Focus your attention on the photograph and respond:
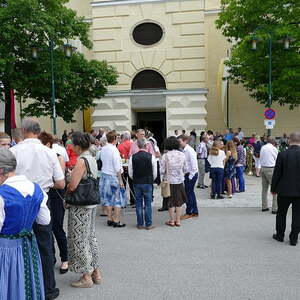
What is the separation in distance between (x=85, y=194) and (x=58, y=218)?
34.7 inches

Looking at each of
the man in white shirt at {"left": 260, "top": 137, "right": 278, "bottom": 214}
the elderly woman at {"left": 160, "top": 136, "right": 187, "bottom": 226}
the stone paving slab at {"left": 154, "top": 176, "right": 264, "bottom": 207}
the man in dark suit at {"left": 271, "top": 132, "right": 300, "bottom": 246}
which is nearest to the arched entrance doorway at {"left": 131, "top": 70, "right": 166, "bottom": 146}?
the stone paving slab at {"left": 154, "top": 176, "right": 264, "bottom": 207}

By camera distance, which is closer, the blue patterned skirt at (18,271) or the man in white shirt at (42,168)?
the blue patterned skirt at (18,271)

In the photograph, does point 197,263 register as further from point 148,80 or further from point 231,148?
point 148,80

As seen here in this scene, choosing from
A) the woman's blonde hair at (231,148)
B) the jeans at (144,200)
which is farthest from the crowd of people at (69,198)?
the woman's blonde hair at (231,148)

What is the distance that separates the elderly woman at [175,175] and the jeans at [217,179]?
300 cm

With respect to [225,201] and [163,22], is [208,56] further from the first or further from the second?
[225,201]

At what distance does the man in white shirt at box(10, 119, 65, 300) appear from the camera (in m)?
4.30

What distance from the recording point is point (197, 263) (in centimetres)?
563

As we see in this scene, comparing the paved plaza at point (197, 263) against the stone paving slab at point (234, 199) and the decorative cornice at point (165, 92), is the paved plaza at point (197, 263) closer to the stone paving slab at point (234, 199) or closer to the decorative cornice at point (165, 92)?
the stone paving slab at point (234, 199)

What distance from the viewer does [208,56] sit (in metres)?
24.2

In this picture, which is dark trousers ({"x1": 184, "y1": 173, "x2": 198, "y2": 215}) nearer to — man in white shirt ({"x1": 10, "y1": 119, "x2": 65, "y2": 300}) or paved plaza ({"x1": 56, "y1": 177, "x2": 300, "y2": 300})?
paved plaza ({"x1": 56, "y1": 177, "x2": 300, "y2": 300})

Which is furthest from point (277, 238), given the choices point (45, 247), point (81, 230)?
point (45, 247)

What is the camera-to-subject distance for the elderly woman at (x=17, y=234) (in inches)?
122

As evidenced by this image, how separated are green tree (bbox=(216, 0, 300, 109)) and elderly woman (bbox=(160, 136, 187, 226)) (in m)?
11.4
